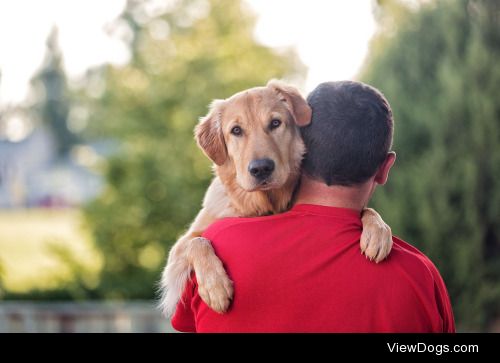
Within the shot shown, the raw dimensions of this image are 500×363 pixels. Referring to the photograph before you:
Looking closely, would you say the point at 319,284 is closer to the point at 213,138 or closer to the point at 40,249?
the point at 213,138

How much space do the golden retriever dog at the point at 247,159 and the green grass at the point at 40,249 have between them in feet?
25.7

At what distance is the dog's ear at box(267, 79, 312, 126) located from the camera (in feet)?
8.34

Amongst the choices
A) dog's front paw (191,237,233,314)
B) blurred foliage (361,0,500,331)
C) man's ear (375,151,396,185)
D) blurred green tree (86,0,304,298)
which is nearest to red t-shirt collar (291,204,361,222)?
man's ear (375,151,396,185)

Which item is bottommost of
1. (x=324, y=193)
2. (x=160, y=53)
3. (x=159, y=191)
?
(x=159, y=191)

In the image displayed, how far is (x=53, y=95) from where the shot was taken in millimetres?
52031

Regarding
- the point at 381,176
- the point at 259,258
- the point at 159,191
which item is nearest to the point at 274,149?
the point at 381,176

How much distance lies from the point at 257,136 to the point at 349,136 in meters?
0.94

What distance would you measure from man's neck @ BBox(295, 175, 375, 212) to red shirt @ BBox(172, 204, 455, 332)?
0.11m

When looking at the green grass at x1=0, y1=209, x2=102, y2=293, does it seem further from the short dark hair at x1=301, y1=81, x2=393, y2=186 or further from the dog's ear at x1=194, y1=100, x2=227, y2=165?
the short dark hair at x1=301, y1=81, x2=393, y2=186

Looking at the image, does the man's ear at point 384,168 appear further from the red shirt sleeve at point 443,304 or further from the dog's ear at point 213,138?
the dog's ear at point 213,138

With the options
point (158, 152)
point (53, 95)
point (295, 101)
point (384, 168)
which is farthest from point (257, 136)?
point (53, 95)
